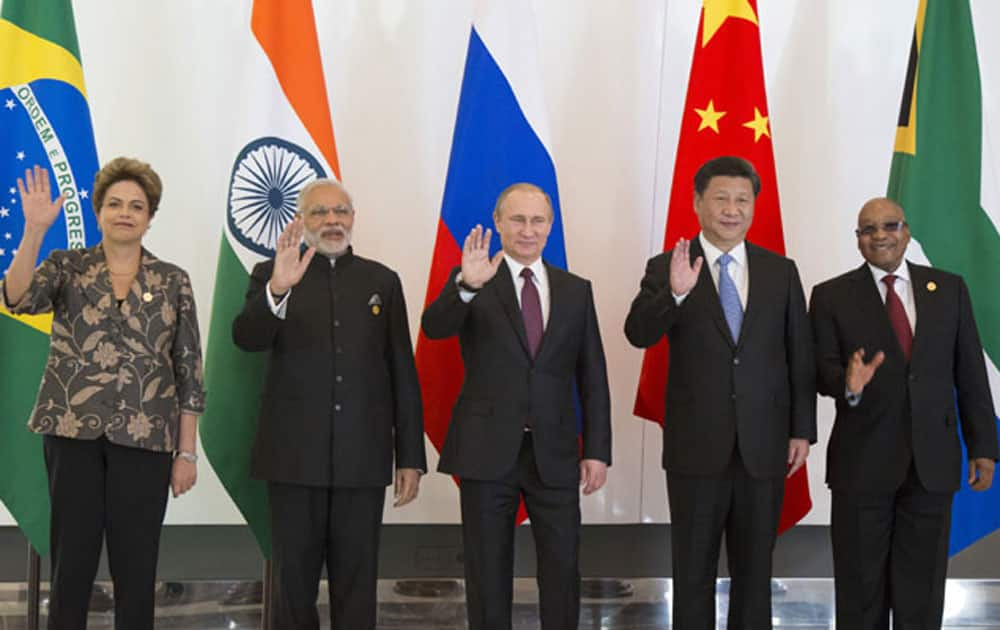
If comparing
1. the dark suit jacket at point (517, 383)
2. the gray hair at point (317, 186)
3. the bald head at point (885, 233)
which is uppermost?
the gray hair at point (317, 186)

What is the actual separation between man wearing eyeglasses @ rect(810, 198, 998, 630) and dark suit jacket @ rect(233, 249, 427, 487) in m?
1.30

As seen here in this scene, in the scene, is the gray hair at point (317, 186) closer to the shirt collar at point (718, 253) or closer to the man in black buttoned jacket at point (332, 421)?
the man in black buttoned jacket at point (332, 421)

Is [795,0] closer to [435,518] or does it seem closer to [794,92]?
[794,92]

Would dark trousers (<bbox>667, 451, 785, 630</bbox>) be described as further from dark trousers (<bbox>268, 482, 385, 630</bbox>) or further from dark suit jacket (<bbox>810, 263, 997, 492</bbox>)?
dark trousers (<bbox>268, 482, 385, 630</bbox>)

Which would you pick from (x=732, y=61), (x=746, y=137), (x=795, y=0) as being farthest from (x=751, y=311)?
(x=795, y=0)

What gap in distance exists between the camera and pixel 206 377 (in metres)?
3.24

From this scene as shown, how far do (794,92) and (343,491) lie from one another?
98.7 inches

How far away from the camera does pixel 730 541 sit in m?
2.94

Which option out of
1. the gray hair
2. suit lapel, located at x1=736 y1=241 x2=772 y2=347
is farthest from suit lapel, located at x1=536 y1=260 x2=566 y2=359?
the gray hair

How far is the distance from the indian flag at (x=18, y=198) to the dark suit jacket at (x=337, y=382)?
69 cm

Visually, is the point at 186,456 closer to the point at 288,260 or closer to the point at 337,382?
the point at 337,382

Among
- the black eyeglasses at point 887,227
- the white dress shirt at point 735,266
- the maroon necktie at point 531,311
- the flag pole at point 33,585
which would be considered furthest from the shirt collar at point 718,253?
the flag pole at point 33,585

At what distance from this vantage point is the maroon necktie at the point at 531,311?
2.92 meters

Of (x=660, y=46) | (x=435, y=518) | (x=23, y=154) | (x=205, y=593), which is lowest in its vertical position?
(x=205, y=593)
